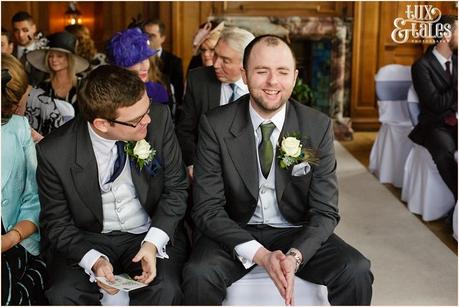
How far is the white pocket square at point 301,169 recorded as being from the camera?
298 cm

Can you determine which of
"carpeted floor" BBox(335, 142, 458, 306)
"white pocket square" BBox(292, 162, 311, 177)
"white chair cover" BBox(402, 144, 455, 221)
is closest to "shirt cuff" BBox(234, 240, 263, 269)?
"white pocket square" BBox(292, 162, 311, 177)

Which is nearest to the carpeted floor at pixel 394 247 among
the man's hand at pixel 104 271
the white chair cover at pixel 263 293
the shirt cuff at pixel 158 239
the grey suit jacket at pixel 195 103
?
the white chair cover at pixel 263 293

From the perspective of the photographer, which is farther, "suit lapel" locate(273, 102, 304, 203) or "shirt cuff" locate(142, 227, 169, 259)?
"suit lapel" locate(273, 102, 304, 203)

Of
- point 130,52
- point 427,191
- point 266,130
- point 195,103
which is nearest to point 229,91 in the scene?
point 195,103

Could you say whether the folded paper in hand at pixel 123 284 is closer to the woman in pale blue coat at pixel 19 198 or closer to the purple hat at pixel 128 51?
the woman in pale blue coat at pixel 19 198

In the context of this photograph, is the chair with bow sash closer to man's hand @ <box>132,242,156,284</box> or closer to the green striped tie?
the green striped tie

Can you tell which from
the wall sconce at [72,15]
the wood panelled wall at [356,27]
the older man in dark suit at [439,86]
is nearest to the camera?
the older man in dark suit at [439,86]

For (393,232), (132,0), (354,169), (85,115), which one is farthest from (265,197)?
(132,0)

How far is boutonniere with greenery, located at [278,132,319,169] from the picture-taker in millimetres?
2918

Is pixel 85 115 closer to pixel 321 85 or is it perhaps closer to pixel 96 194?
pixel 96 194

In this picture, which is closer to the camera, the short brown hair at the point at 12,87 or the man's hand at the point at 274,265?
the man's hand at the point at 274,265

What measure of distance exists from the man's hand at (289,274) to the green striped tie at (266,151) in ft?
1.46

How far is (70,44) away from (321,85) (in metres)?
4.77

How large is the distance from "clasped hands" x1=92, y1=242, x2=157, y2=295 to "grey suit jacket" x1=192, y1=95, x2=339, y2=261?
0.97 feet
